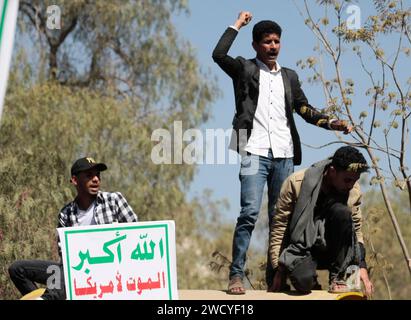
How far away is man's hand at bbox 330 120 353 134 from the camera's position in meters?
6.93

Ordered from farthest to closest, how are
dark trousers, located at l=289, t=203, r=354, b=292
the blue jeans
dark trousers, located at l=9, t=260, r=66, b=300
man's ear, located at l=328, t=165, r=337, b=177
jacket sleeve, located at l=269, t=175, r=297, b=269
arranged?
dark trousers, located at l=9, t=260, r=66, b=300 → the blue jeans → jacket sleeve, located at l=269, t=175, r=297, b=269 → man's ear, located at l=328, t=165, r=337, b=177 → dark trousers, located at l=289, t=203, r=354, b=292

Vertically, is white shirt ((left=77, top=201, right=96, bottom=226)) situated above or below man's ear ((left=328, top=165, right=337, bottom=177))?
Result: below

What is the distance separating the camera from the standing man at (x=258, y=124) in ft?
21.6

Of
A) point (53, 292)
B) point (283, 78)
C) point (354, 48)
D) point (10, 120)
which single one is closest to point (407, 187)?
point (354, 48)

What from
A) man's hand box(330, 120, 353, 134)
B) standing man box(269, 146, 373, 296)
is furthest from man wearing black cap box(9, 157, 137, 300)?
man's hand box(330, 120, 353, 134)

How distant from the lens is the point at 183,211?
742 inches

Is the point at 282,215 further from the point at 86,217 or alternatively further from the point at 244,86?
the point at 86,217

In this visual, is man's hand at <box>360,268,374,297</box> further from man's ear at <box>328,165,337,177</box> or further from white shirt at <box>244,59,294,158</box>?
white shirt at <box>244,59,294,158</box>

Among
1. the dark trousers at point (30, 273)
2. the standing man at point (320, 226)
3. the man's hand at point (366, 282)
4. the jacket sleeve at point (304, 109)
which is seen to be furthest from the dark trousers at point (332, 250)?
the dark trousers at point (30, 273)

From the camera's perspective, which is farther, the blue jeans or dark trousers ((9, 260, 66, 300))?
dark trousers ((9, 260, 66, 300))

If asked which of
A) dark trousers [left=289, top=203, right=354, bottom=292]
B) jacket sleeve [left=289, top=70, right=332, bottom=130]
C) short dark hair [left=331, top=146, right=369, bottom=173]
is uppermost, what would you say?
jacket sleeve [left=289, top=70, right=332, bottom=130]

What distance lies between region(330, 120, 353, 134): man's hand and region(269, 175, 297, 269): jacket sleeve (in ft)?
2.16

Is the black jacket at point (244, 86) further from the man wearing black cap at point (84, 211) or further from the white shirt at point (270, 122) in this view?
the man wearing black cap at point (84, 211)

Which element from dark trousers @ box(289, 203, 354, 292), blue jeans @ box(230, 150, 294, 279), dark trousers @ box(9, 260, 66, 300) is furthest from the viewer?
dark trousers @ box(9, 260, 66, 300)
